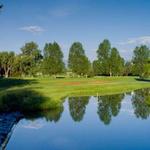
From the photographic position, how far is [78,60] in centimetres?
11738

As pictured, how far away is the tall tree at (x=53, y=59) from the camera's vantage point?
114 metres

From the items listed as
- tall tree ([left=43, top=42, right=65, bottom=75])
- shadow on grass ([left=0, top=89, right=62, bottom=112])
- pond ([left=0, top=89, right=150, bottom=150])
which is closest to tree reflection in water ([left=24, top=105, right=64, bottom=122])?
pond ([left=0, top=89, right=150, bottom=150])

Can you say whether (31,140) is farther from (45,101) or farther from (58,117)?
(45,101)

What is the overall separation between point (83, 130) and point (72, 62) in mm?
90245

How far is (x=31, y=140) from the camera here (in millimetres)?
24688

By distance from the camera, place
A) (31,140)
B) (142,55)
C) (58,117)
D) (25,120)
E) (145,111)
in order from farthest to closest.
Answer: (142,55) → (145,111) → (58,117) → (25,120) → (31,140)

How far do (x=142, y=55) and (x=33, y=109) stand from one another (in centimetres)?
10470

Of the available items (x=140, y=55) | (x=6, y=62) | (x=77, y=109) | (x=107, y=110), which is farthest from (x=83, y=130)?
(x=140, y=55)

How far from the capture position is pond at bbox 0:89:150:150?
23312 mm

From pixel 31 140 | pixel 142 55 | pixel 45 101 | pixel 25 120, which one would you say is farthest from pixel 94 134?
pixel 142 55

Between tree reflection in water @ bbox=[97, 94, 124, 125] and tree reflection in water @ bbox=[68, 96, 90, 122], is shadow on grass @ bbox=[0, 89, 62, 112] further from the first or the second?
tree reflection in water @ bbox=[97, 94, 124, 125]

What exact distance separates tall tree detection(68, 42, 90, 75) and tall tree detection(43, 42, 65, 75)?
3.68 metres

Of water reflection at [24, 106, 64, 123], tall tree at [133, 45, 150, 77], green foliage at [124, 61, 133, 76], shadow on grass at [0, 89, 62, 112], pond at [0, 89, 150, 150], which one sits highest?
tall tree at [133, 45, 150, 77]

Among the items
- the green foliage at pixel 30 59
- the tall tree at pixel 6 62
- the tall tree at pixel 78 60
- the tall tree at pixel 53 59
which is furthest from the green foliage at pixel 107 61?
the tall tree at pixel 6 62
